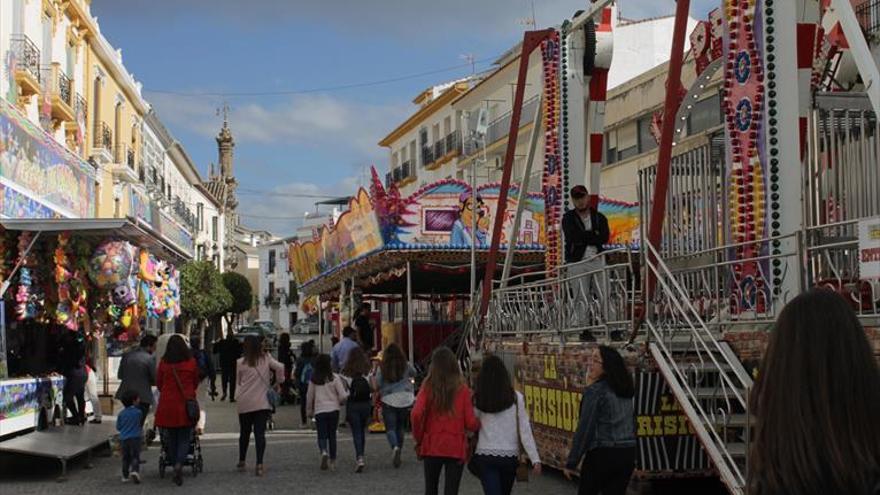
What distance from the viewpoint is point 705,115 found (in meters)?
25.0

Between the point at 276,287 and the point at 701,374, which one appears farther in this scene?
the point at 276,287

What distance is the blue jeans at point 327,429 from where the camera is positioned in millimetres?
12398

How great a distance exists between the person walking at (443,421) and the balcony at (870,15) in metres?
11.8

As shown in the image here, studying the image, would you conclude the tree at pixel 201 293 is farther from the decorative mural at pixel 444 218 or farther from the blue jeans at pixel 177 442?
the blue jeans at pixel 177 442

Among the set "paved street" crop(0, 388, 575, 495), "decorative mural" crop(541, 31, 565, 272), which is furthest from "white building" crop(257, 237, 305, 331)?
"paved street" crop(0, 388, 575, 495)

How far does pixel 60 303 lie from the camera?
14.8m

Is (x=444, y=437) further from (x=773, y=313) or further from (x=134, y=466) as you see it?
(x=134, y=466)

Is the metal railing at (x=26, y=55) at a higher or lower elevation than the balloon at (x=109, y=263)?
higher

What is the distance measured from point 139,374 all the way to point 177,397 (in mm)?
2300

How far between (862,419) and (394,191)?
690 inches

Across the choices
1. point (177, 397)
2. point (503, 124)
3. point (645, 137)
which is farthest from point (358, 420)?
point (503, 124)

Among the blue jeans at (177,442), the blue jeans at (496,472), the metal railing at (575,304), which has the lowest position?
the blue jeans at (177,442)

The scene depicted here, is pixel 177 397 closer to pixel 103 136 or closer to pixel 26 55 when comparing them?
pixel 26 55

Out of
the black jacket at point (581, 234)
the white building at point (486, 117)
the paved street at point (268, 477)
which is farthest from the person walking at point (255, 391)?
the white building at point (486, 117)
